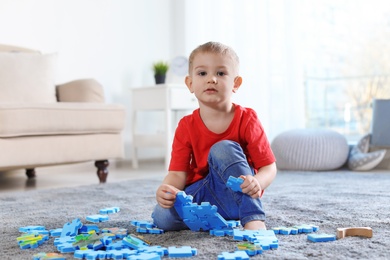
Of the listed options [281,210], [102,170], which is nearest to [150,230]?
[281,210]

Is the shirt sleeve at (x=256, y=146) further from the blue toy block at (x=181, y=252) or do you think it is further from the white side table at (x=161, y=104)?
the white side table at (x=161, y=104)

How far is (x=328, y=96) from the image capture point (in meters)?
4.16

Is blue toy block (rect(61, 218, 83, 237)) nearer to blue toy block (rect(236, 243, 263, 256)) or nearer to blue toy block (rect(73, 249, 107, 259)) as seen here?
blue toy block (rect(73, 249, 107, 259))

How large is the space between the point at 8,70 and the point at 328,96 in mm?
2533

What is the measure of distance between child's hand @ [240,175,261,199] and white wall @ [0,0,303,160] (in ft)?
8.74

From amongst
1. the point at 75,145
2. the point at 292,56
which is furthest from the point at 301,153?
the point at 75,145

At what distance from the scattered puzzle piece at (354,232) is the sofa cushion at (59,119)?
5.69 ft

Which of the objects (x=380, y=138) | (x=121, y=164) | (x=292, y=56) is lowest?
(x=121, y=164)

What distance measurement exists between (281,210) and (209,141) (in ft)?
1.48

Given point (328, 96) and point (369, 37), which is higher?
point (369, 37)

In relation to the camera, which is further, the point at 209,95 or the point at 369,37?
the point at 369,37

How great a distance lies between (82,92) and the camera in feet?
9.99

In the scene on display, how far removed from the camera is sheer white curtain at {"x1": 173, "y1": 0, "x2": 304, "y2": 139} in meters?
3.85

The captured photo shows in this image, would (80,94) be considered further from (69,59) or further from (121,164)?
(121,164)
